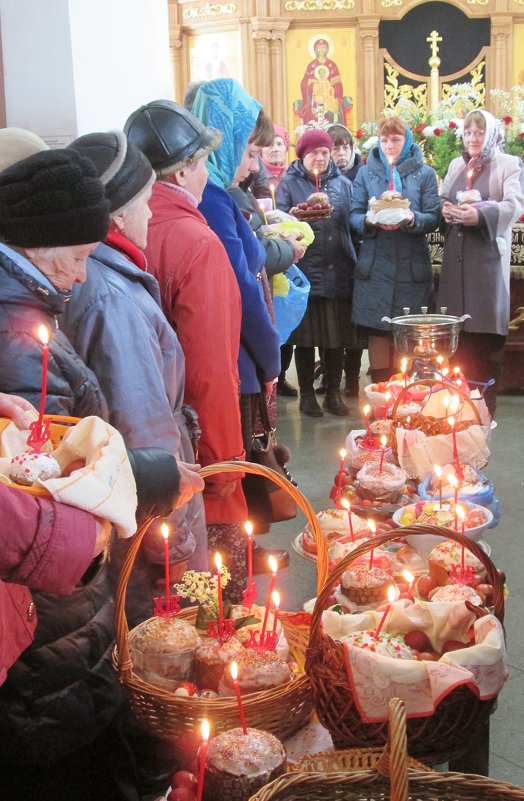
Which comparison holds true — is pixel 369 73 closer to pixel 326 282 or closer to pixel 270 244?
pixel 326 282

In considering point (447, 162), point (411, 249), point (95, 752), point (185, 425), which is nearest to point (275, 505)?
point (185, 425)

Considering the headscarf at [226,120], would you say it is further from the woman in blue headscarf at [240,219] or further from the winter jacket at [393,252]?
the winter jacket at [393,252]

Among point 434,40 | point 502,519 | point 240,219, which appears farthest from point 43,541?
point 434,40

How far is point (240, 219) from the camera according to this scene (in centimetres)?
310

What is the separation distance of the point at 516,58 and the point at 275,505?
11.3 meters

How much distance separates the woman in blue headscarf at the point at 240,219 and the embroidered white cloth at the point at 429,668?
55.6 inches

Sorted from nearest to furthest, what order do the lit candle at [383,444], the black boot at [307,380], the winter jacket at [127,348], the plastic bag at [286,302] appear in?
the winter jacket at [127,348] → the lit candle at [383,444] → the plastic bag at [286,302] → the black boot at [307,380]

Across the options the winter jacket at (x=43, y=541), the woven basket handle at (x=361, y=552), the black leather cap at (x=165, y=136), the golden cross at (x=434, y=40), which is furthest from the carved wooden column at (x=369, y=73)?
the winter jacket at (x=43, y=541)

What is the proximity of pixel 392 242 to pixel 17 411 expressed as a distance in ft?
15.2

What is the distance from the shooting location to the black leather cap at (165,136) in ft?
8.53

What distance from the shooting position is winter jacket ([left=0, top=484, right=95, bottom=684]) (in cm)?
110

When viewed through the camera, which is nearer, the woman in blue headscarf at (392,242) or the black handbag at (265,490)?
the black handbag at (265,490)

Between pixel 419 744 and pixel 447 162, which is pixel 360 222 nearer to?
pixel 447 162

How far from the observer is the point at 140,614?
7.28 feet
